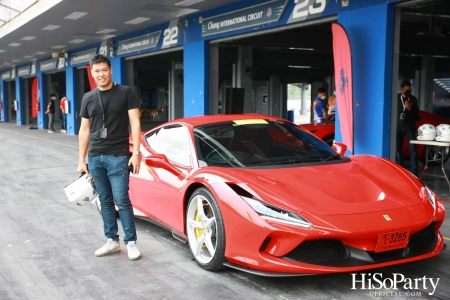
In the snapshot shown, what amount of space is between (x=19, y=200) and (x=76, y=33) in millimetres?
11419

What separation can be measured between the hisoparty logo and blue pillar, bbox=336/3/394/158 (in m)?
4.52

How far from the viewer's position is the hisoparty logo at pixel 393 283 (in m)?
3.48

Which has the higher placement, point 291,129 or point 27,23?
point 27,23

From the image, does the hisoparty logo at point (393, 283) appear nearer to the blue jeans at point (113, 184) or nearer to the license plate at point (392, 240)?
the license plate at point (392, 240)

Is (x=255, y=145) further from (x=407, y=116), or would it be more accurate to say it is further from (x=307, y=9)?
(x=407, y=116)

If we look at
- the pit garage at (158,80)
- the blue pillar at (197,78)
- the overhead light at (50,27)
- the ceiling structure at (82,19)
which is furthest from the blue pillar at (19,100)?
the blue pillar at (197,78)

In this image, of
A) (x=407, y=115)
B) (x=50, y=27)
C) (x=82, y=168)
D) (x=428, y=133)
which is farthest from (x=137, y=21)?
(x=82, y=168)

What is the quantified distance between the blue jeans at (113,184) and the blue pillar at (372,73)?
193 inches

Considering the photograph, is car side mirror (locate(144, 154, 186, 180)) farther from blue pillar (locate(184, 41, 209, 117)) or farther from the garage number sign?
the garage number sign

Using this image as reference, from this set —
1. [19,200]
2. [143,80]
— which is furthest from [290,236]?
[143,80]

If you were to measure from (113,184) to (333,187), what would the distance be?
187cm

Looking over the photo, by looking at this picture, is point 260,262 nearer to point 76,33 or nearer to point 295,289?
point 295,289

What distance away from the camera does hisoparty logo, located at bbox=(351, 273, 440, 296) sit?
11.4 ft

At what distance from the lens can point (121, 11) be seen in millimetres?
12914
